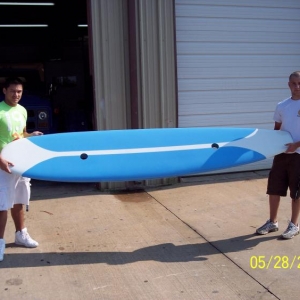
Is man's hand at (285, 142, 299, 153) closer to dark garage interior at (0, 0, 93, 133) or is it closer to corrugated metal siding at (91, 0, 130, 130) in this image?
corrugated metal siding at (91, 0, 130, 130)

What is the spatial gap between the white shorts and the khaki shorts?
251cm

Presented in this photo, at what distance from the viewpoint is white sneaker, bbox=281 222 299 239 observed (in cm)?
489

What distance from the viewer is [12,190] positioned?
4461 mm

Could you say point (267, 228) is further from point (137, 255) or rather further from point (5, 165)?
point (5, 165)

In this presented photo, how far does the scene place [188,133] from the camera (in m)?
5.22

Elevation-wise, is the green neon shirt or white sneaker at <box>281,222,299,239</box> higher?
the green neon shirt

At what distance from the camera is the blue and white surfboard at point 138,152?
4656 mm

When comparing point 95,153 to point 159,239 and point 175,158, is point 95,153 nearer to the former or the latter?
point 175,158

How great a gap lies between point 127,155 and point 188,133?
787 millimetres

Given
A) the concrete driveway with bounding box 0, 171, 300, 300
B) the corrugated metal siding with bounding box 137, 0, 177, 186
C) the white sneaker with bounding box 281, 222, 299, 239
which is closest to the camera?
the concrete driveway with bounding box 0, 171, 300, 300

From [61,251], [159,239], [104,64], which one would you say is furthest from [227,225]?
[104,64]

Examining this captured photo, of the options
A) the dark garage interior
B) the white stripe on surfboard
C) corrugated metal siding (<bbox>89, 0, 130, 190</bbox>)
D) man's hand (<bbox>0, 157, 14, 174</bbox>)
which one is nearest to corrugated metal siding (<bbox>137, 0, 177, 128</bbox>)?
corrugated metal siding (<bbox>89, 0, 130, 190</bbox>)

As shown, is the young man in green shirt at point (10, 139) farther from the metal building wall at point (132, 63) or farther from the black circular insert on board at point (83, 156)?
the metal building wall at point (132, 63)
